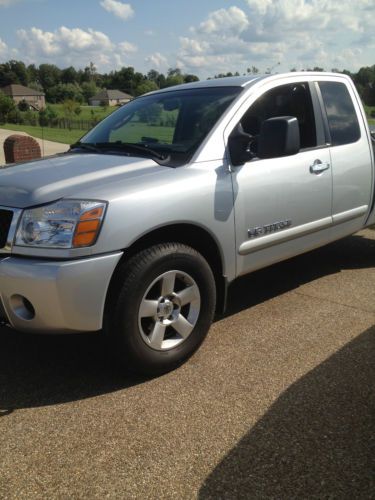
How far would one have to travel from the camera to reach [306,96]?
13.1 ft

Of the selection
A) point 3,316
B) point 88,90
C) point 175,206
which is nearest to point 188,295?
point 175,206

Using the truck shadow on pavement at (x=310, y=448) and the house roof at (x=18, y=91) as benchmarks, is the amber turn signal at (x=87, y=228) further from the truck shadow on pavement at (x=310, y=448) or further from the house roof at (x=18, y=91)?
the house roof at (x=18, y=91)

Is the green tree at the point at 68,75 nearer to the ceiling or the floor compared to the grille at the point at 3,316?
nearer to the ceiling

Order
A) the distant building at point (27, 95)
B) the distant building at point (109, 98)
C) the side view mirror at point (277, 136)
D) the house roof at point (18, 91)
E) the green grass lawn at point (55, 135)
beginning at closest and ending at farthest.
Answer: the side view mirror at point (277, 136)
the green grass lawn at point (55, 135)
the distant building at point (27, 95)
the house roof at point (18, 91)
the distant building at point (109, 98)

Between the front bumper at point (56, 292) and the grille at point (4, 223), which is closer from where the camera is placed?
the front bumper at point (56, 292)

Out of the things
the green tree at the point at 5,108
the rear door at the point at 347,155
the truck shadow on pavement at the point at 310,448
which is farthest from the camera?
the green tree at the point at 5,108

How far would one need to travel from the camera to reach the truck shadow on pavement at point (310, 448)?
2041 millimetres

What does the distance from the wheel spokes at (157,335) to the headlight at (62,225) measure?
67 centimetres

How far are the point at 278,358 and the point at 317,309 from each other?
940 mm

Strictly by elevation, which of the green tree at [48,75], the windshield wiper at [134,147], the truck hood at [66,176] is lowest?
the truck hood at [66,176]

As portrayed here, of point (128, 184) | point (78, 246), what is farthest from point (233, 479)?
point (128, 184)

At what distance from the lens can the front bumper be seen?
2.49 meters

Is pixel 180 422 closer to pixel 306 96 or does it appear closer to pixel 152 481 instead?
pixel 152 481

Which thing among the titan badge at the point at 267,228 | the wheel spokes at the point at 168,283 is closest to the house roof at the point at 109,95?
the titan badge at the point at 267,228
